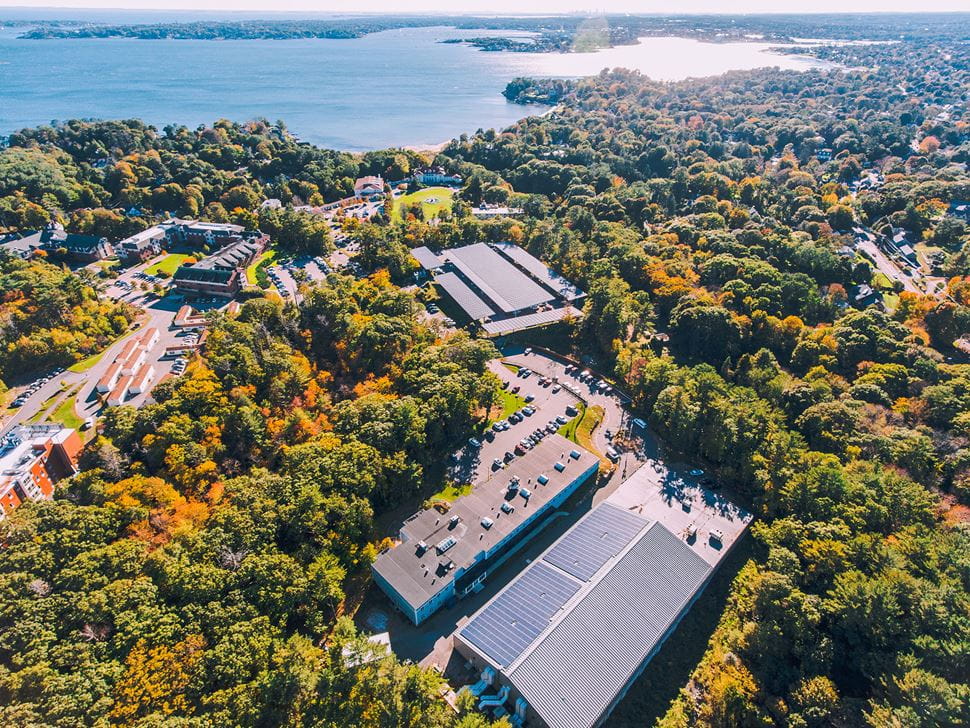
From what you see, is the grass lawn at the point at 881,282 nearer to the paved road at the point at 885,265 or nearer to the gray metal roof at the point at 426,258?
the paved road at the point at 885,265

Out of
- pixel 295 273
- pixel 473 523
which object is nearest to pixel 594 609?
pixel 473 523


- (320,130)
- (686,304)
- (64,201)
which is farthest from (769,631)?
(320,130)

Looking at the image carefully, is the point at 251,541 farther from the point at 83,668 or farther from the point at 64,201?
the point at 64,201

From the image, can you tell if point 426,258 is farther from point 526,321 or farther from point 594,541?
point 594,541

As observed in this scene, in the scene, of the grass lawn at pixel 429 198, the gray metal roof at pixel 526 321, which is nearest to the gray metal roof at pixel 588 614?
the gray metal roof at pixel 526 321

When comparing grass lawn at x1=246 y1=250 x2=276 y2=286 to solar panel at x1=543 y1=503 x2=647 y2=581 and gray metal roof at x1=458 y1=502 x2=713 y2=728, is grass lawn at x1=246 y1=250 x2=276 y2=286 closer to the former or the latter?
solar panel at x1=543 y1=503 x2=647 y2=581

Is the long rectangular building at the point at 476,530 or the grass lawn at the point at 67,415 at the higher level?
the grass lawn at the point at 67,415
